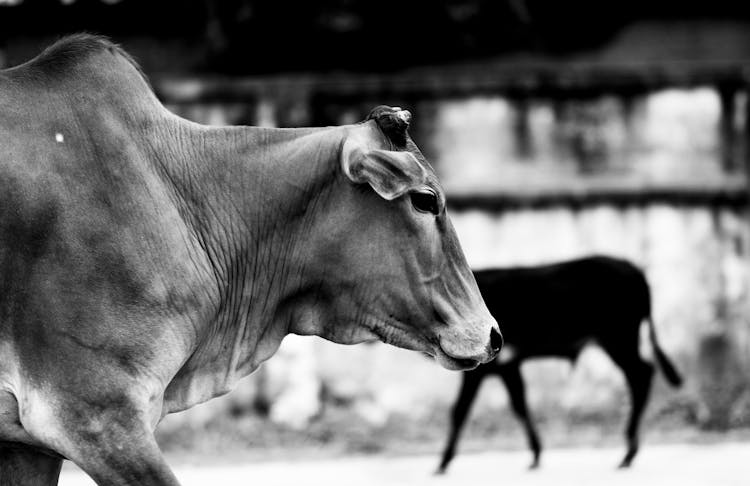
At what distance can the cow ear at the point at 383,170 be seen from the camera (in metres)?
3.25

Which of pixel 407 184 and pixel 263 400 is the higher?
pixel 407 184

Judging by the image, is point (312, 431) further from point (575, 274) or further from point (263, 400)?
point (575, 274)

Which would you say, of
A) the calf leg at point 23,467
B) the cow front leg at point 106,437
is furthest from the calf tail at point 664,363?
the cow front leg at point 106,437

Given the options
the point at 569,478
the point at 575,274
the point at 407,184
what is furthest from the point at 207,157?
the point at 575,274

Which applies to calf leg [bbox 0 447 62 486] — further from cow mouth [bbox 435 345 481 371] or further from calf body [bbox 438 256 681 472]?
calf body [bbox 438 256 681 472]

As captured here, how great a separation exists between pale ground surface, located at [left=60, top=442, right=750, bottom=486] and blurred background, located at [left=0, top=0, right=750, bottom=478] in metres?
0.51

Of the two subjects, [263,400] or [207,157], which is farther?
[263,400]

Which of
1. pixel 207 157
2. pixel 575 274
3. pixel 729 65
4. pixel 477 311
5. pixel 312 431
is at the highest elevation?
pixel 729 65

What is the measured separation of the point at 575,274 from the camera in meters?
7.91

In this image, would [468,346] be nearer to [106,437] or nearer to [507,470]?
[106,437]

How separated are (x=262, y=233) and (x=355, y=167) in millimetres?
367

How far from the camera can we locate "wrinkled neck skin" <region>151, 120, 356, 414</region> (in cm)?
338

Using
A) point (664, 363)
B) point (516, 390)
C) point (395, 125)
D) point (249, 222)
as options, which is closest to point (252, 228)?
point (249, 222)

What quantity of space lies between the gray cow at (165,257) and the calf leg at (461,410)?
12.7 feet
